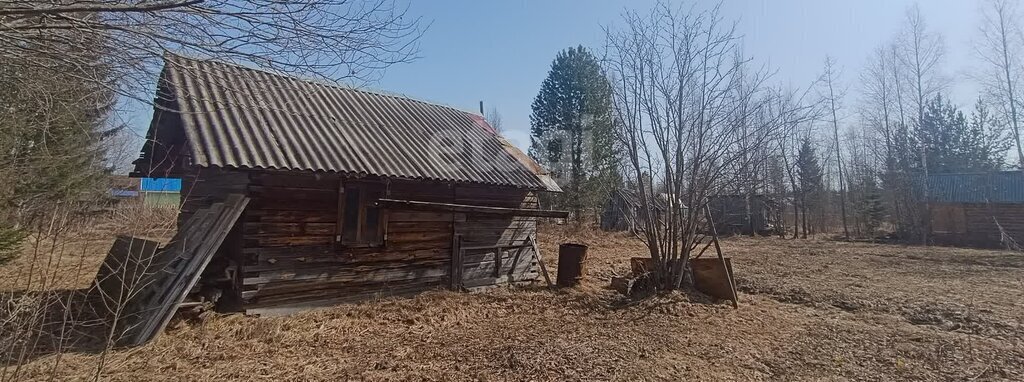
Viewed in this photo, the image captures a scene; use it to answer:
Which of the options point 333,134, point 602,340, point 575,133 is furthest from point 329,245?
point 575,133

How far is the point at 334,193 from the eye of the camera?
734 centimetres

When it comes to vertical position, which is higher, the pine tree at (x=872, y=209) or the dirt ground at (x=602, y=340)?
the pine tree at (x=872, y=209)

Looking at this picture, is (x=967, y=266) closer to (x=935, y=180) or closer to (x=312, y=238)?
(x=935, y=180)

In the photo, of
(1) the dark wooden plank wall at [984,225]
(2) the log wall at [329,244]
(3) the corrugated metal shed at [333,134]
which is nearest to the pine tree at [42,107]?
(3) the corrugated metal shed at [333,134]

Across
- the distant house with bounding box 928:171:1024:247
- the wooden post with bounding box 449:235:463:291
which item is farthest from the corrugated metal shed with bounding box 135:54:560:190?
the distant house with bounding box 928:171:1024:247

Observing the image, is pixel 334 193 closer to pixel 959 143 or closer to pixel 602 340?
pixel 602 340

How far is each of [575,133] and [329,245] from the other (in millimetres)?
20878

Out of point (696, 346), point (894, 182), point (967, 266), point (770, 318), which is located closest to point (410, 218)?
point (696, 346)

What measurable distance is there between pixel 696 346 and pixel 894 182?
86.9ft

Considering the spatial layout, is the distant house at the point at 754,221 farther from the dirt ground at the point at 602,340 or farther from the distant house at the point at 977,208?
the dirt ground at the point at 602,340

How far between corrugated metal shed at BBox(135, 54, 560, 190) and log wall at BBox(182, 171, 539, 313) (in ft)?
1.22

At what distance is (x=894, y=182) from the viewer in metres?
24.5

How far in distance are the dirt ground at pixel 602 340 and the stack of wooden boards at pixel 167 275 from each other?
29cm

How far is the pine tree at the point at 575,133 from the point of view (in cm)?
2520
